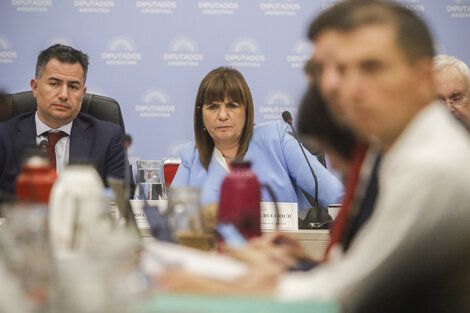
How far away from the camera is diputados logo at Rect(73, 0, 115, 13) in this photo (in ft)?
16.8

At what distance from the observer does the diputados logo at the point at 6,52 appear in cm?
509

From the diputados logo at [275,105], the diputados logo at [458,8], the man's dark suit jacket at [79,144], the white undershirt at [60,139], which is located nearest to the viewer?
the man's dark suit jacket at [79,144]

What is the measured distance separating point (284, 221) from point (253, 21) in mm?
3090

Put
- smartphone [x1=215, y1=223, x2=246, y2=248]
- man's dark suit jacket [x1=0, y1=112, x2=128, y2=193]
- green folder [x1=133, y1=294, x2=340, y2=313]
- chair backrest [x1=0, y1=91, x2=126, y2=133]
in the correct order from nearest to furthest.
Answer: green folder [x1=133, y1=294, x2=340, y2=313], smartphone [x1=215, y1=223, x2=246, y2=248], man's dark suit jacket [x1=0, y1=112, x2=128, y2=193], chair backrest [x1=0, y1=91, x2=126, y2=133]

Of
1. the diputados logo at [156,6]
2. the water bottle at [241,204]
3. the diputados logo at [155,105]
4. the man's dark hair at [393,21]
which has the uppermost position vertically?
the diputados logo at [156,6]

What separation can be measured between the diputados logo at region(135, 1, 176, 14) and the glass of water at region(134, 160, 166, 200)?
8.61 feet

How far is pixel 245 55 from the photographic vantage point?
5113 mm

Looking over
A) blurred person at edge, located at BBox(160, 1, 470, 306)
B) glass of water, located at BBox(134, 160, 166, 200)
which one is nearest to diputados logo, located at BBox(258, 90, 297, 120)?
glass of water, located at BBox(134, 160, 166, 200)

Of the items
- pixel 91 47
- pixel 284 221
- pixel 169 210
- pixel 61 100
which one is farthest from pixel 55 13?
pixel 169 210

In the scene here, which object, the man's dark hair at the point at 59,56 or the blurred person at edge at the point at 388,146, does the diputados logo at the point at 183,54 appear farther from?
the blurred person at edge at the point at 388,146

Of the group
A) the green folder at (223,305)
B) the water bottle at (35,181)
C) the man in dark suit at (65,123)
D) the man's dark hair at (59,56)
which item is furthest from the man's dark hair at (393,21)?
the man's dark hair at (59,56)

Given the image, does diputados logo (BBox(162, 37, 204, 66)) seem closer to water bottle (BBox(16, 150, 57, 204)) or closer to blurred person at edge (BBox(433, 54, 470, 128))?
blurred person at edge (BBox(433, 54, 470, 128))

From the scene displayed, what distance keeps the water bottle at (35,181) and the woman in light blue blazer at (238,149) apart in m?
1.86

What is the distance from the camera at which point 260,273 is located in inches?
33.2
